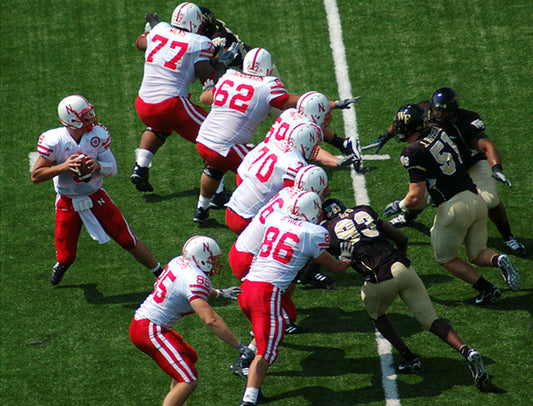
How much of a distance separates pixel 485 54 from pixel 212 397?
19.9 ft

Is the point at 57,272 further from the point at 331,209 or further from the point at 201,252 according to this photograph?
the point at 331,209

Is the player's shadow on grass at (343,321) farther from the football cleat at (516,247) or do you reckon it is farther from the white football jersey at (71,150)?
the white football jersey at (71,150)

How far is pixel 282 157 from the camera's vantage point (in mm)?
7617

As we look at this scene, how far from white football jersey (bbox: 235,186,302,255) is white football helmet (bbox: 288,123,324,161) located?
0.57 meters

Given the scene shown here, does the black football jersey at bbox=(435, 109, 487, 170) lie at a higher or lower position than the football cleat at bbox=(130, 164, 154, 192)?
higher

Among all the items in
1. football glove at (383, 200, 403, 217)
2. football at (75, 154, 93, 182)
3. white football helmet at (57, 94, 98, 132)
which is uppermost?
white football helmet at (57, 94, 98, 132)

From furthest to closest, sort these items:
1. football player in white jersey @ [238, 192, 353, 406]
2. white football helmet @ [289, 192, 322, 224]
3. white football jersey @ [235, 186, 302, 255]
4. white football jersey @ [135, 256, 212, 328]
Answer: white football jersey @ [235, 186, 302, 255] → white football helmet @ [289, 192, 322, 224] → football player in white jersey @ [238, 192, 353, 406] → white football jersey @ [135, 256, 212, 328]

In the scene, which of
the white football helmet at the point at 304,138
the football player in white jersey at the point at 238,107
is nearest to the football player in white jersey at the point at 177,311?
the white football helmet at the point at 304,138

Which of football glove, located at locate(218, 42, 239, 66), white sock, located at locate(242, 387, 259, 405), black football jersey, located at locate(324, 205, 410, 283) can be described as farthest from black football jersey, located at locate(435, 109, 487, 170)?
white sock, located at locate(242, 387, 259, 405)

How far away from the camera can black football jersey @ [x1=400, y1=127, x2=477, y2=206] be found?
23.7ft

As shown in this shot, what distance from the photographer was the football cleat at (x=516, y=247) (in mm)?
8188

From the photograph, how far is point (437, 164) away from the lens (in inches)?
286

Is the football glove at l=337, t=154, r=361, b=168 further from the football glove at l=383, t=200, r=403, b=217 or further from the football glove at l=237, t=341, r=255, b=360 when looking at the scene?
the football glove at l=237, t=341, r=255, b=360

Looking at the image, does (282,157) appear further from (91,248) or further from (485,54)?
(485,54)
